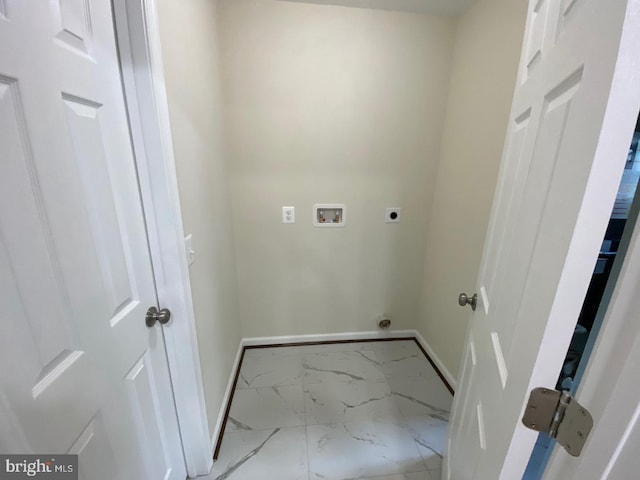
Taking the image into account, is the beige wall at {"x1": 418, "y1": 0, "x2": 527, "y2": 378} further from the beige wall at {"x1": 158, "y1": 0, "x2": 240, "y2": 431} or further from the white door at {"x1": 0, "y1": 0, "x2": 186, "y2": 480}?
the white door at {"x1": 0, "y1": 0, "x2": 186, "y2": 480}

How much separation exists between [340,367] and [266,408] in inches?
24.3

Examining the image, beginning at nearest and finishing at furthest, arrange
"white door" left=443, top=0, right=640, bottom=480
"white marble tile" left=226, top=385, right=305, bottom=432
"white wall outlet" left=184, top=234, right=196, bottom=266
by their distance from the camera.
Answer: "white door" left=443, top=0, right=640, bottom=480 → "white wall outlet" left=184, top=234, right=196, bottom=266 → "white marble tile" left=226, top=385, right=305, bottom=432

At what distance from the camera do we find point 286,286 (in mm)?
2084

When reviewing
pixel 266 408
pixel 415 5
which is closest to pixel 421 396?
pixel 266 408

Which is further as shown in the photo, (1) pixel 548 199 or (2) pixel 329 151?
(2) pixel 329 151

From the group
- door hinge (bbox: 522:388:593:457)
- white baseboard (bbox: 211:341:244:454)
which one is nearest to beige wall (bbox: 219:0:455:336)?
white baseboard (bbox: 211:341:244:454)

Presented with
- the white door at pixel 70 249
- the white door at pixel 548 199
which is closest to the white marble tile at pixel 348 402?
the white door at pixel 548 199


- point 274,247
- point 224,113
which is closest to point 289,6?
point 224,113

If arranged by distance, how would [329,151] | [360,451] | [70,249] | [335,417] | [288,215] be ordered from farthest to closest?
[288,215] < [329,151] < [335,417] < [360,451] < [70,249]

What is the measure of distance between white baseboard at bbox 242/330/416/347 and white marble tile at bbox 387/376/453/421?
0.45 metres

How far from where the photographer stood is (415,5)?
1.55 metres
